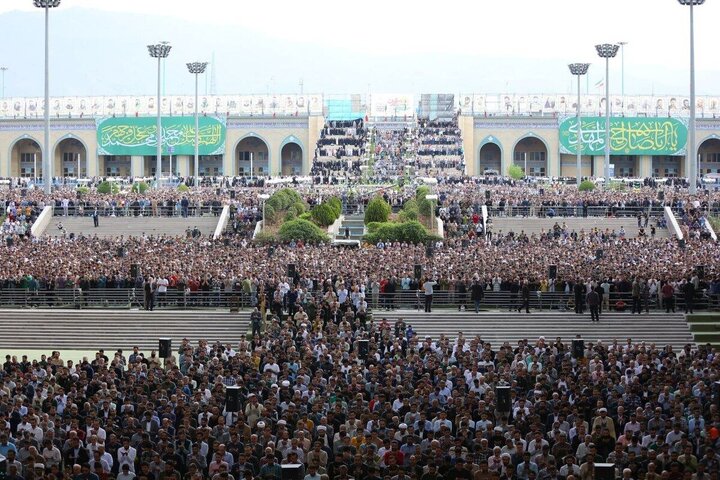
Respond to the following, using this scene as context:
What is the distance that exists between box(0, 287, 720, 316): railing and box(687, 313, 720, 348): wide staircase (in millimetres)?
550

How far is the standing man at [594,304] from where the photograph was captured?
27.6 m

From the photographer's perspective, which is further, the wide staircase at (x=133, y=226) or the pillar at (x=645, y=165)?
the pillar at (x=645, y=165)

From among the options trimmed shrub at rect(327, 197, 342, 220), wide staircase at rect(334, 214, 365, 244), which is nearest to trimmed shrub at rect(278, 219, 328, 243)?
wide staircase at rect(334, 214, 365, 244)

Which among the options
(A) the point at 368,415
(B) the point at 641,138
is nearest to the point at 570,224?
(A) the point at 368,415

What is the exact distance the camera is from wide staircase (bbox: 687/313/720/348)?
87.9ft

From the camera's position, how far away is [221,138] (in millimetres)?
81688

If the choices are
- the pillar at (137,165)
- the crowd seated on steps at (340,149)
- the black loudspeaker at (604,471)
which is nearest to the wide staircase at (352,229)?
the crowd seated on steps at (340,149)

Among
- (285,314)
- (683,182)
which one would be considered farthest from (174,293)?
(683,182)

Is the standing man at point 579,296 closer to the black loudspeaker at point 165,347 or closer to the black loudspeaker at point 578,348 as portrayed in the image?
the black loudspeaker at point 578,348

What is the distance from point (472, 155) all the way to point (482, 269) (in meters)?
50.6

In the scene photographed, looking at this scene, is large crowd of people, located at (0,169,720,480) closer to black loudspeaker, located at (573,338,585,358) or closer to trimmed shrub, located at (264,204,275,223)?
black loudspeaker, located at (573,338,585,358)

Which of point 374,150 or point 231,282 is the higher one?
point 374,150

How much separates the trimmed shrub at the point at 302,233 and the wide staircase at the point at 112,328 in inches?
406

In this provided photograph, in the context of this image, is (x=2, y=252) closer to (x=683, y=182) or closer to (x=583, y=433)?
(x=583, y=433)
